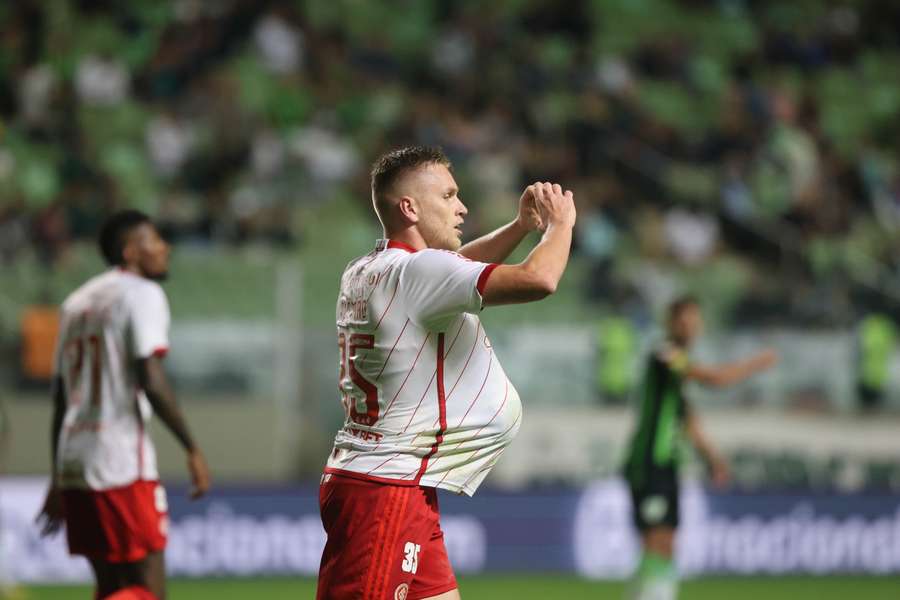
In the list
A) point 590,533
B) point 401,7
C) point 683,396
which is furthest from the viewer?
point 401,7

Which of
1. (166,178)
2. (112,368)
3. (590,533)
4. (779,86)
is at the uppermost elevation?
(779,86)

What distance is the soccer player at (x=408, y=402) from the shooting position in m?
4.08

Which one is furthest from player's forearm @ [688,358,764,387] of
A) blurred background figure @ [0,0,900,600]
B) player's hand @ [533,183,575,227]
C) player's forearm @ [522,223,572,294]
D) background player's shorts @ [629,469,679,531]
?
player's forearm @ [522,223,572,294]

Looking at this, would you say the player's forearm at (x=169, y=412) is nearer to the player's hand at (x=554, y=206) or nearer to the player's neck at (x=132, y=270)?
the player's neck at (x=132, y=270)

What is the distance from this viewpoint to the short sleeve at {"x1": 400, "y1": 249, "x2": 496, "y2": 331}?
386cm

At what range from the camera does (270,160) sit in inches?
516

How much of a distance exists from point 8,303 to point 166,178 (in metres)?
3.27

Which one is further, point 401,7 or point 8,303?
point 401,7

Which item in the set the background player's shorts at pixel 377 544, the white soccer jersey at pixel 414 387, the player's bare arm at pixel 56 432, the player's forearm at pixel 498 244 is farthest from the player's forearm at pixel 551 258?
the player's bare arm at pixel 56 432

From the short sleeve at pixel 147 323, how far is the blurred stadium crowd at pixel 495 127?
17.8 feet

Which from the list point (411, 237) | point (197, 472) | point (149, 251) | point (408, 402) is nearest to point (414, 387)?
point (408, 402)

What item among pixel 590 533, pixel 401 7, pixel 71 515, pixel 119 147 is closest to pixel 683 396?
pixel 590 533

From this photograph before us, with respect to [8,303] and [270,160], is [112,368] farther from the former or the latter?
[270,160]

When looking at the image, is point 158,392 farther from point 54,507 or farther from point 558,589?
point 558,589
